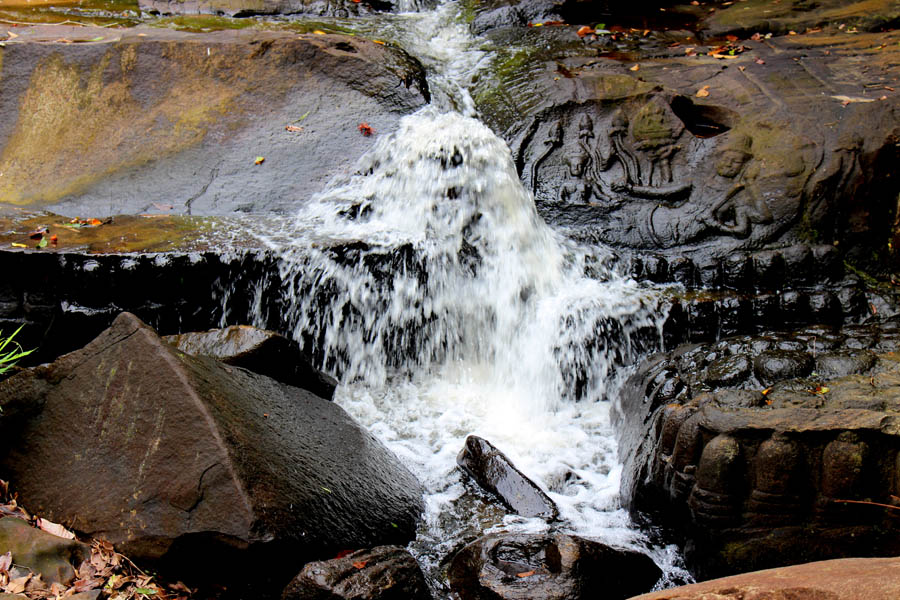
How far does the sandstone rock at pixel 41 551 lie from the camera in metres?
3.11

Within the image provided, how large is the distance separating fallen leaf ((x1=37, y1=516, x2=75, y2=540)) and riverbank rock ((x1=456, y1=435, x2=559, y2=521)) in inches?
94.1

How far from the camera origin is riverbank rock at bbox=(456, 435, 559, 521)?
4.44m

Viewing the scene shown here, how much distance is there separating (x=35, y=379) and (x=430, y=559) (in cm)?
235

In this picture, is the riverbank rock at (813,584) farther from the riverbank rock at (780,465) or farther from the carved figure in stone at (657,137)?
the carved figure in stone at (657,137)

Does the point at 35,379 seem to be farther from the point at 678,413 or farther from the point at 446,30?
the point at 446,30

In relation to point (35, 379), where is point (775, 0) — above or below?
above

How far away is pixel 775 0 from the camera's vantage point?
9.12m

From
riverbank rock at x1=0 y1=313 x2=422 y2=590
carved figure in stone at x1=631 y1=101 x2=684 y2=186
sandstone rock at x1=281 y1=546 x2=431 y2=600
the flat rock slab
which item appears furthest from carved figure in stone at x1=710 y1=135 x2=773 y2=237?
sandstone rock at x1=281 y1=546 x2=431 y2=600

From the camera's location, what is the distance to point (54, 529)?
135 inches

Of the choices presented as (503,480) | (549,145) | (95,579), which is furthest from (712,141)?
(95,579)

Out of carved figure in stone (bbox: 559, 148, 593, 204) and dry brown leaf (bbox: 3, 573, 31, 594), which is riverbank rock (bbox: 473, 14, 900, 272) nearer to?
carved figure in stone (bbox: 559, 148, 593, 204)

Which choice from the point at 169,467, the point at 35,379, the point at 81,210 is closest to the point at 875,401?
the point at 169,467

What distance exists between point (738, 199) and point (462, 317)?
2.61 m

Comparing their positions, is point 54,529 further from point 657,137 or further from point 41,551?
point 657,137
